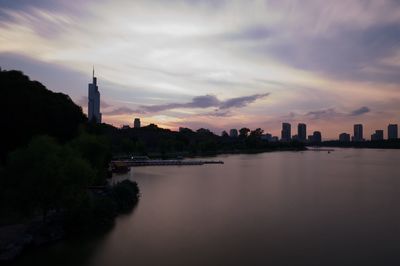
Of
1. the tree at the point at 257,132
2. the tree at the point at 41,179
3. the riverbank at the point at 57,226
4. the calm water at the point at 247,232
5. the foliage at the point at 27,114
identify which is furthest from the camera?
the tree at the point at 257,132

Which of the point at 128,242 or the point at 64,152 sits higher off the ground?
the point at 64,152

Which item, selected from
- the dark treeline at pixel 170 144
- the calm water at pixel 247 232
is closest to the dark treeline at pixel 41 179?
the calm water at pixel 247 232

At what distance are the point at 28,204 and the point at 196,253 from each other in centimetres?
720

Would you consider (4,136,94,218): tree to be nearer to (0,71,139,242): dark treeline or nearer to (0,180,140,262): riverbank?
(0,71,139,242): dark treeline

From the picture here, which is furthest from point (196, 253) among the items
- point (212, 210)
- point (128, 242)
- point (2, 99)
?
point (2, 99)

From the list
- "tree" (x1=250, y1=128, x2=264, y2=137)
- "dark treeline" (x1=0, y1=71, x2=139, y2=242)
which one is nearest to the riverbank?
"dark treeline" (x1=0, y1=71, x2=139, y2=242)

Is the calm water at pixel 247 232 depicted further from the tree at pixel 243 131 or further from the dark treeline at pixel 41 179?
the tree at pixel 243 131

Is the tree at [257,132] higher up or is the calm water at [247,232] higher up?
the tree at [257,132]

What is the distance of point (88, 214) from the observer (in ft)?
60.0

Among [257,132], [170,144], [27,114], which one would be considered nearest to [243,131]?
[257,132]

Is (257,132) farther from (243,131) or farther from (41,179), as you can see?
(41,179)

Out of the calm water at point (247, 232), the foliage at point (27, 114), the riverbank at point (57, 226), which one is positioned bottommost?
the calm water at point (247, 232)

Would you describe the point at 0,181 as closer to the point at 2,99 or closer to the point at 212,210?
the point at 2,99

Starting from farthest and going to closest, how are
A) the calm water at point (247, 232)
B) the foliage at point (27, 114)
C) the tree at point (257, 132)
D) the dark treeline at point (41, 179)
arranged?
the tree at point (257, 132) < the foliage at point (27, 114) < the dark treeline at point (41, 179) < the calm water at point (247, 232)
